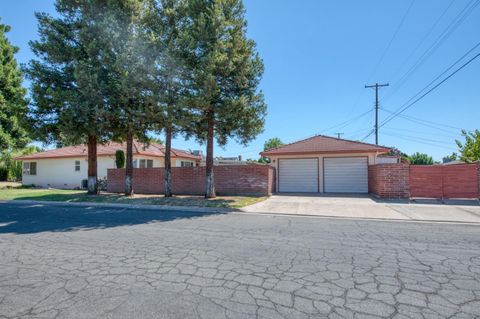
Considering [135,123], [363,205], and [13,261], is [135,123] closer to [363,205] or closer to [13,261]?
[13,261]

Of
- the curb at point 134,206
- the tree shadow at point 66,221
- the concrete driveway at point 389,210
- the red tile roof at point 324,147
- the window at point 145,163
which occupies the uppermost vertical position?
the red tile roof at point 324,147

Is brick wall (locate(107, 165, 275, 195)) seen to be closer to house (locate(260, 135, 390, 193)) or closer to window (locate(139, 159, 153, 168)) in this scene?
house (locate(260, 135, 390, 193))

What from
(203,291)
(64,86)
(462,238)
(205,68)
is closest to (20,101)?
(64,86)

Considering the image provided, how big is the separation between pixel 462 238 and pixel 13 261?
9442mm

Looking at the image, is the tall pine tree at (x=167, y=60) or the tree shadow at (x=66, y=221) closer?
the tree shadow at (x=66, y=221)

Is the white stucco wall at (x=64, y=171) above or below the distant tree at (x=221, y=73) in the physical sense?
below

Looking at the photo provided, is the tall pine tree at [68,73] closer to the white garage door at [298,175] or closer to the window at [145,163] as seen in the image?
the window at [145,163]

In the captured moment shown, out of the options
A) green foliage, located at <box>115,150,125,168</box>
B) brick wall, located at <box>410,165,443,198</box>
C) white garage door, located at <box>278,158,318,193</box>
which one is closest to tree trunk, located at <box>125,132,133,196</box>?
green foliage, located at <box>115,150,125,168</box>

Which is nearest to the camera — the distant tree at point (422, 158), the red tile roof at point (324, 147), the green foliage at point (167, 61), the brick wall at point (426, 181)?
the green foliage at point (167, 61)

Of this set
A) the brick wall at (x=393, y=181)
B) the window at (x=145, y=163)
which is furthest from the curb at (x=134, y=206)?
the window at (x=145, y=163)

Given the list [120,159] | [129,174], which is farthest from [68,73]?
[120,159]

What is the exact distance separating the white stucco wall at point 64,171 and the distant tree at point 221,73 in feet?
40.5

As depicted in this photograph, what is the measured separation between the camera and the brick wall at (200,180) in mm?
15961

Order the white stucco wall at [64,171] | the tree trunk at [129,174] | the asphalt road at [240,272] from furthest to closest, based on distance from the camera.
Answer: the white stucco wall at [64,171]
the tree trunk at [129,174]
the asphalt road at [240,272]
